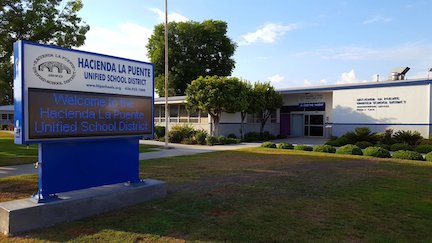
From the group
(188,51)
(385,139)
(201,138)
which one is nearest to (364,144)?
(385,139)

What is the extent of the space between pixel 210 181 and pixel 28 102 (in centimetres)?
508

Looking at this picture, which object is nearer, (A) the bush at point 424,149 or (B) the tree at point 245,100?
(A) the bush at point 424,149

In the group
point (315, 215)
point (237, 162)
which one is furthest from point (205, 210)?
point (237, 162)

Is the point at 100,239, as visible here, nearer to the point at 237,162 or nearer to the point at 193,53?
the point at 237,162

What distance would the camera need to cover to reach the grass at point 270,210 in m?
5.12

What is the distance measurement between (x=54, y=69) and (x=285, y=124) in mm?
27389

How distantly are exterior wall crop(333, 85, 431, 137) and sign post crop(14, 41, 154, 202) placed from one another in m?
20.8

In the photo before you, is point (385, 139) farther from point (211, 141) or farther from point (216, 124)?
point (216, 124)

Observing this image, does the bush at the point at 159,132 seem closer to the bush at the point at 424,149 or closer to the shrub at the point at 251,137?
the shrub at the point at 251,137

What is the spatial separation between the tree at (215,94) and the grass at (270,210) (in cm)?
1227

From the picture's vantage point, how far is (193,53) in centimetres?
5122

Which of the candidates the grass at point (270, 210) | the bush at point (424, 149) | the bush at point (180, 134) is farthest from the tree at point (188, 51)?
the grass at point (270, 210)

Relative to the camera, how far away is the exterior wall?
2239cm

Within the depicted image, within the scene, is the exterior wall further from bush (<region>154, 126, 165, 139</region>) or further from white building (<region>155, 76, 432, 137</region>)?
bush (<region>154, 126, 165, 139</region>)
